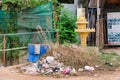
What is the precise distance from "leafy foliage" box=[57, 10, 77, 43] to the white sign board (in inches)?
74.8

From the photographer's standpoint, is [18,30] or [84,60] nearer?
[84,60]

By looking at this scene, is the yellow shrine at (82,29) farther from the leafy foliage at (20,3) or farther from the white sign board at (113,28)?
the white sign board at (113,28)

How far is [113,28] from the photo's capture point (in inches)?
593

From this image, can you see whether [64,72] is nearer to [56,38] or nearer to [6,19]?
[56,38]

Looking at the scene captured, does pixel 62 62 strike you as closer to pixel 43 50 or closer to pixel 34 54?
pixel 43 50

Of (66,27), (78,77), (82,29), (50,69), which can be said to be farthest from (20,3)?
(78,77)

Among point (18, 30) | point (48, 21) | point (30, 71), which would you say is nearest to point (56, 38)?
point (48, 21)

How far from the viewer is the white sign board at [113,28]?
15.0 meters

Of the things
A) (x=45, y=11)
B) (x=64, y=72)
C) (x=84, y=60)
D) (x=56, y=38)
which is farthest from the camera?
(x=45, y=11)

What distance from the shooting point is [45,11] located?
531 inches

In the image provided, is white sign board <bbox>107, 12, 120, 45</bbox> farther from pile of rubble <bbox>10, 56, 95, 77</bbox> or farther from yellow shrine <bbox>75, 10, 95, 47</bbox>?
pile of rubble <bbox>10, 56, 95, 77</bbox>

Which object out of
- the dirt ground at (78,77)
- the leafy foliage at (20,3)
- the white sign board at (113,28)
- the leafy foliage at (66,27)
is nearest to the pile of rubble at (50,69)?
the dirt ground at (78,77)

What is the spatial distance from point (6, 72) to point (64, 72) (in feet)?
5.68

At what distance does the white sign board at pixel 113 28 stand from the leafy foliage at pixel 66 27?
74.8 inches
